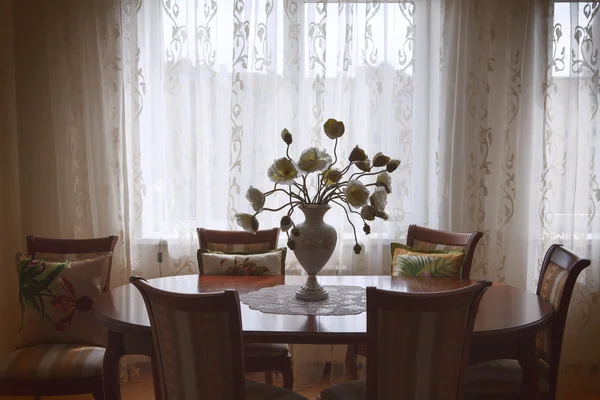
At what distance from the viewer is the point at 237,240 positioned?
128 inches

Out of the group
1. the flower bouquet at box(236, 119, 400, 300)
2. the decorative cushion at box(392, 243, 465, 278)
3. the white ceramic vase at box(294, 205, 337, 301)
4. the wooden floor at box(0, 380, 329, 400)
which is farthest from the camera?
the wooden floor at box(0, 380, 329, 400)

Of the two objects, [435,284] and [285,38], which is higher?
[285,38]

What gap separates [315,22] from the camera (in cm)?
361

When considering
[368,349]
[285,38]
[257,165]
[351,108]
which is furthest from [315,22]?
[368,349]

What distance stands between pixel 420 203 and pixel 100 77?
2.05m

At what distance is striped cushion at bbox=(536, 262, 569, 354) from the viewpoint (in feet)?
8.34

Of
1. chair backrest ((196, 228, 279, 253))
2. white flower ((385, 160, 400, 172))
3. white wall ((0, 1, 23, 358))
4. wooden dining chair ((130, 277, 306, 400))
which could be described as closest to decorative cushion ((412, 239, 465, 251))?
chair backrest ((196, 228, 279, 253))

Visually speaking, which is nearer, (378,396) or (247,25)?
(378,396)

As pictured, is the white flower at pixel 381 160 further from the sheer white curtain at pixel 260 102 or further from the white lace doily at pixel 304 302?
the sheer white curtain at pixel 260 102

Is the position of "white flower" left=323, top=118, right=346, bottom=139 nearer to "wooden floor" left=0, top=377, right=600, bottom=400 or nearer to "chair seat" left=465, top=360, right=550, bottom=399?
"chair seat" left=465, top=360, right=550, bottom=399

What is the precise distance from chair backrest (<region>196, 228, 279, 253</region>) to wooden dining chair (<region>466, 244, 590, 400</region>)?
4.09 feet

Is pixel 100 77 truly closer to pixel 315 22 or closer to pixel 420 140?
pixel 315 22

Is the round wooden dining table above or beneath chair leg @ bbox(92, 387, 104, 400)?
above

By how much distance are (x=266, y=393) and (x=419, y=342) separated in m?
0.74
